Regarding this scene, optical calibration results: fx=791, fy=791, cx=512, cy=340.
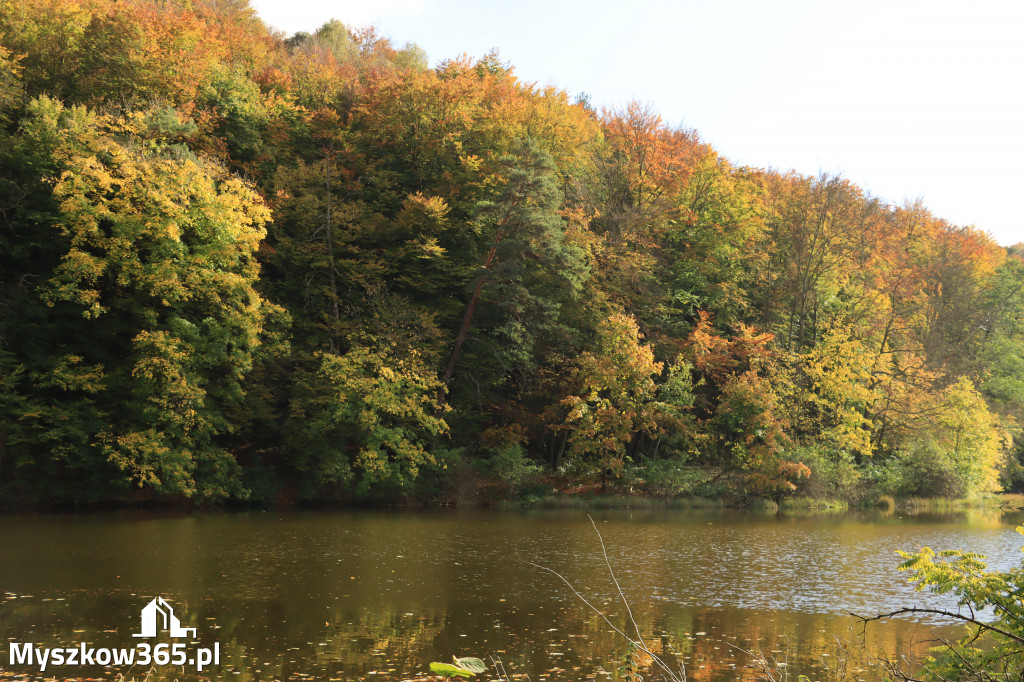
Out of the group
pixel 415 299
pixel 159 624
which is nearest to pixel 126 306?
pixel 415 299

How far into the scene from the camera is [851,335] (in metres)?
32.0

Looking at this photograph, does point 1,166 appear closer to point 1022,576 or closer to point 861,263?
point 1022,576

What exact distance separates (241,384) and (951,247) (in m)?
34.7

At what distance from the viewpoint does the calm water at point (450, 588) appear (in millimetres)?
9883

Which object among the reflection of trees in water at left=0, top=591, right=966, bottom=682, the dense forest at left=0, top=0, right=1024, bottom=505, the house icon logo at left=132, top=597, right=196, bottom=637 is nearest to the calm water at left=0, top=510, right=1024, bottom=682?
the reflection of trees in water at left=0, top=591, right=966, bottom=682

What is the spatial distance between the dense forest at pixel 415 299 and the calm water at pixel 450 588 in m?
3.97

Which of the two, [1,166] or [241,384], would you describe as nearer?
[1,166]

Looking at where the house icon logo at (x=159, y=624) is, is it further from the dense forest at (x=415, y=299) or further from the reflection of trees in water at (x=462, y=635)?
the dense forest at (x=415, y=299)

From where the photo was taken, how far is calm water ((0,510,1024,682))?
9.88 m

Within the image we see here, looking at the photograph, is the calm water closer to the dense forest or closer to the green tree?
the green tree

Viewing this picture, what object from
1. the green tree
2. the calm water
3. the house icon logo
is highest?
the green tree

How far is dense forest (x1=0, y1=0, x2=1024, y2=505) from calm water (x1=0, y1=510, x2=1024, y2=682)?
3.97 m

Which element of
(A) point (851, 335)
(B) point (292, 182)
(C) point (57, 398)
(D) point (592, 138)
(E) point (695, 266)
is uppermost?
(D) point (592, 138)

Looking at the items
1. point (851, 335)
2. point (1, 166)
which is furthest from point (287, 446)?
point (851, 335)
